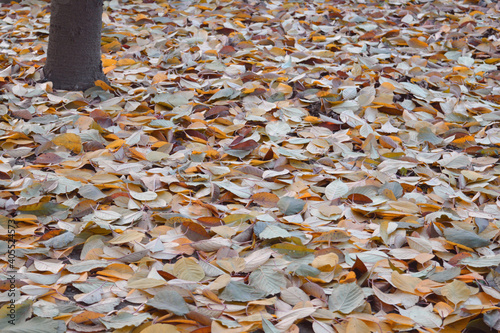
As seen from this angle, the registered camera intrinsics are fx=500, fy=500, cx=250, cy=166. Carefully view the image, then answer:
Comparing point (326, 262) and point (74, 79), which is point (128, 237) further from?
point (74, 79)

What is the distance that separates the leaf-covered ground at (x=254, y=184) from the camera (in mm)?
1202

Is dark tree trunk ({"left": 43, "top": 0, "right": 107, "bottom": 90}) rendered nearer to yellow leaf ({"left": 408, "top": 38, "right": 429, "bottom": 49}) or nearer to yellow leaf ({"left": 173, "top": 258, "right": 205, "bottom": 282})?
yellow leaf ({"left": 173, "top": 258, "right": 205, "bottom": 282})

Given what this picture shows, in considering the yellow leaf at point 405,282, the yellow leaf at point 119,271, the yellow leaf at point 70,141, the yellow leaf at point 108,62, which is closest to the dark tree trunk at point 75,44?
the yellow leaf at point 108,62

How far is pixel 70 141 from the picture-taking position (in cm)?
189

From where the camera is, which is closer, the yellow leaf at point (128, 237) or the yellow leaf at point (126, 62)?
the yellow leaf at point (128, 237)

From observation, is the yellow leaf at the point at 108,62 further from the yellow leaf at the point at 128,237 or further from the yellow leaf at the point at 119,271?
the yellow leaf at the point at 119,271

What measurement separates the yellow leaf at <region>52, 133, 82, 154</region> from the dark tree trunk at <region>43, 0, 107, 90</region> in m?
0.59

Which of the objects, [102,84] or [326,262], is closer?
[326,262]

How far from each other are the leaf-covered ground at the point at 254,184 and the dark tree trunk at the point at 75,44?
0.39 ft

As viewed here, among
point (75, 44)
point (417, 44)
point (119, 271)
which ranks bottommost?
point (119, 271)

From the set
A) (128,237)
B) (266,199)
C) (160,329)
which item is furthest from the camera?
(266,199)

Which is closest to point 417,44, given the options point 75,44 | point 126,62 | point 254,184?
point 126,62

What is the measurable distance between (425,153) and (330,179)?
1.49 ft

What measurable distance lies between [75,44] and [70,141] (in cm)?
72
